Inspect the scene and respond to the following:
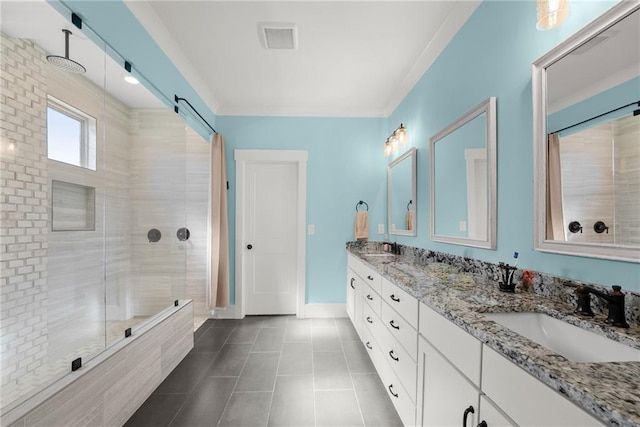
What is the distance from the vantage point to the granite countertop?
55 centimetres

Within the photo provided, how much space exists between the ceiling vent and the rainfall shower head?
124 centimetres

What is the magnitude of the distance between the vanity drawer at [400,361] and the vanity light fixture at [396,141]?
1994 mm

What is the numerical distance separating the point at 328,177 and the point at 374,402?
2.49 meters

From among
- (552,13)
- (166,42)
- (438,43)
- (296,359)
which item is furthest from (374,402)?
(166,42)

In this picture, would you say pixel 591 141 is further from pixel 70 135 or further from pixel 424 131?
pixel 70 135

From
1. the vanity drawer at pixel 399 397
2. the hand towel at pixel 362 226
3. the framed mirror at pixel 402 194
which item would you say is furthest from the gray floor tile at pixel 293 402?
the hand towel at pixel 362 226

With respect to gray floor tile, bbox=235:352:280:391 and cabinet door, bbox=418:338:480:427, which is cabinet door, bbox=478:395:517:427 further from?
gray floor tile, bbox=235:352:280:391

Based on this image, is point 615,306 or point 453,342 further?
point 453,342

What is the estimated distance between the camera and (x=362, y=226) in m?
3.57

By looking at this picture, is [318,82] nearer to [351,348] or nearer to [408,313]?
[408,313]

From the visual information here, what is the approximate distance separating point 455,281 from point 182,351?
2369 mm

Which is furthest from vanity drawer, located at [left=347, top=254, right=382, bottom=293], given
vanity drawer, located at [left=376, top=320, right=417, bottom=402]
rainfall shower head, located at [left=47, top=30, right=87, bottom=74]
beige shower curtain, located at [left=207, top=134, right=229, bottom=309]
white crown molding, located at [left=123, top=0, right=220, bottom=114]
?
white crown molding, located at [left=123, top=0, right=220, bottom=114]

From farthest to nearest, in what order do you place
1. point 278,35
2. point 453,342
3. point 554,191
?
point 278,35 → point 554,191 → point 453,342

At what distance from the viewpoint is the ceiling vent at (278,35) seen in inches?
83.4
